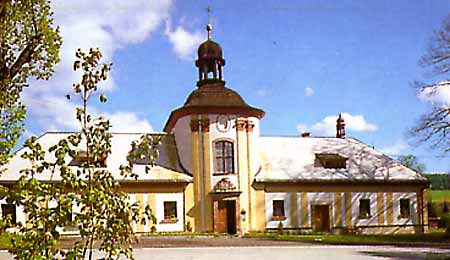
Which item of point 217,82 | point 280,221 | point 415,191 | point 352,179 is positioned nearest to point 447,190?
point 415,191

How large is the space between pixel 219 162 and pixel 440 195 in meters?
20.8

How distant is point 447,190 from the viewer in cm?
4484

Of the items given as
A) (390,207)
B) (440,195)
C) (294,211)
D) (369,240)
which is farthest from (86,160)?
(440,195)

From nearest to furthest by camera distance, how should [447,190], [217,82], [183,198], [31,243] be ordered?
1. [31,243]
2. [183,198]
3. [217,82]
4. [447,190]

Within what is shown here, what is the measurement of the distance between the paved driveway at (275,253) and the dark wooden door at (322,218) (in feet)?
40.2

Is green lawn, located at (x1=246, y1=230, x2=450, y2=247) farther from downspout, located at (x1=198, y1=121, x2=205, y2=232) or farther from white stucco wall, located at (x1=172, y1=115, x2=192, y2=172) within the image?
white stucco wall, located at (x1=172, y1=115, x2=192, y2=172)

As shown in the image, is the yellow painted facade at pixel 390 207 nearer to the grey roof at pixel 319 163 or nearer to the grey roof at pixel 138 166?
the grey roof at pixel 319 163

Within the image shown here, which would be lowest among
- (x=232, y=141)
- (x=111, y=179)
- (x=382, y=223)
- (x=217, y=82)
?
(x=382, y=223)

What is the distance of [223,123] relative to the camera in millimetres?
30172

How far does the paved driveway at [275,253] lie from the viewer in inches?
613

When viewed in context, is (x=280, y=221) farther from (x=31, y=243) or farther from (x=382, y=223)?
(x=31, y=243)

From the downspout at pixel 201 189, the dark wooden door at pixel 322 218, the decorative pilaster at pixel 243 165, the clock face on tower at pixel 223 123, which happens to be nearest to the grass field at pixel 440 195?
the dark wooden door at pixel 322 218

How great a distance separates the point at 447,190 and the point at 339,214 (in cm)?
1663

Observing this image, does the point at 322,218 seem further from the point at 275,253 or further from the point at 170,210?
the point at 275,253
